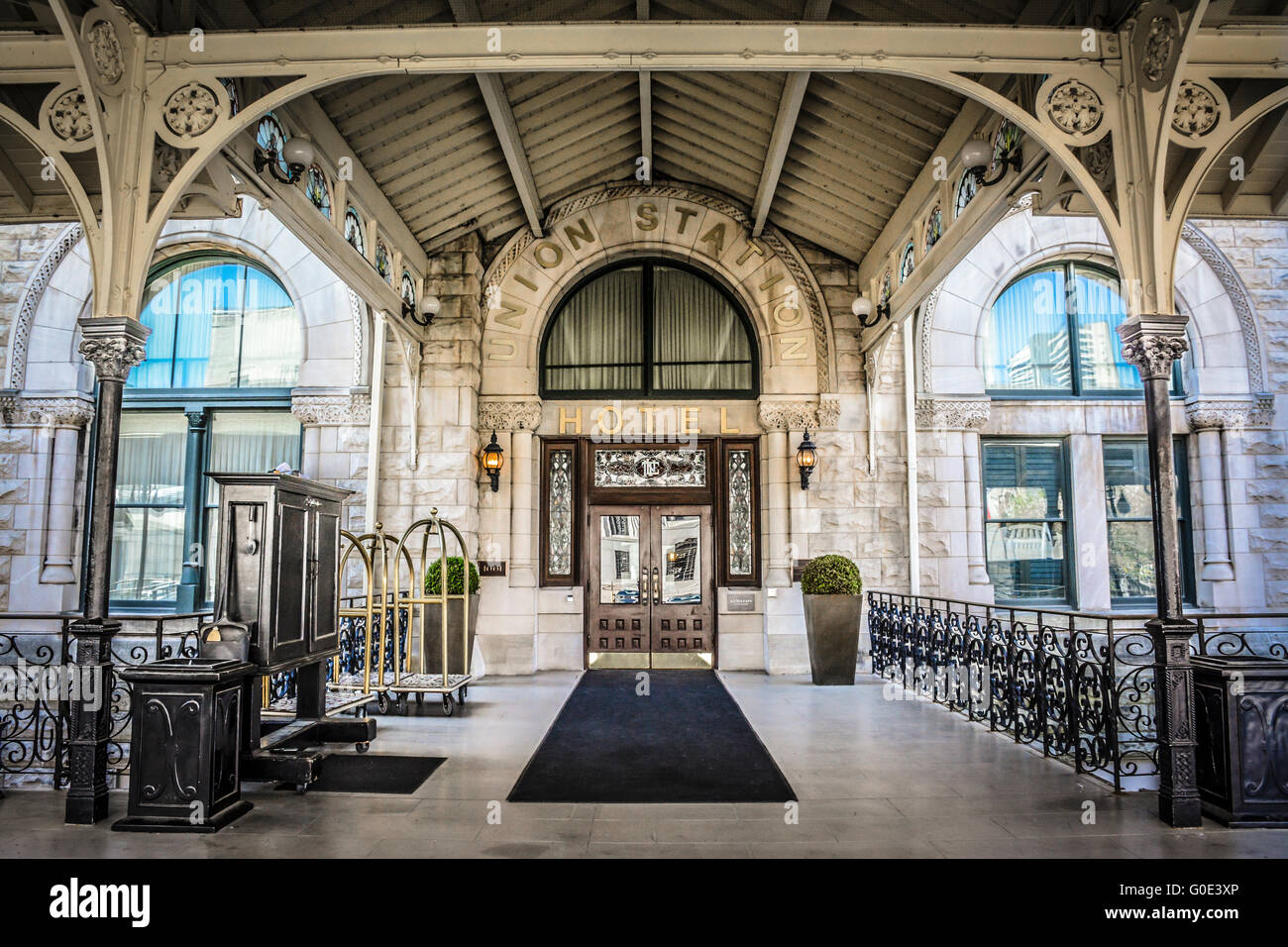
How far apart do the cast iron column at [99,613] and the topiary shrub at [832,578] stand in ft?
25.4

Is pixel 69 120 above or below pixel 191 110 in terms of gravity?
below

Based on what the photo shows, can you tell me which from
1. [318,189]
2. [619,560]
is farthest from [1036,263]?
[318,189]

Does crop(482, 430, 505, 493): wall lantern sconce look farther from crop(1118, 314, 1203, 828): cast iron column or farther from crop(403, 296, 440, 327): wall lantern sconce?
crop(1118, 314, 1203, 828): cast iron column

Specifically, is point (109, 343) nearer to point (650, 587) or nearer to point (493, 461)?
point (493, 461)

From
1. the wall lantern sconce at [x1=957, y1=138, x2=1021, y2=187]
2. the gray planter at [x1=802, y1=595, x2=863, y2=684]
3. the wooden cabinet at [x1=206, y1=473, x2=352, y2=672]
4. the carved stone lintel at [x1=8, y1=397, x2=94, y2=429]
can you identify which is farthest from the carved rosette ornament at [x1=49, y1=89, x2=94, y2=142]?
the gray planter at [x1=802, y1=595, x2=863, y2=684]

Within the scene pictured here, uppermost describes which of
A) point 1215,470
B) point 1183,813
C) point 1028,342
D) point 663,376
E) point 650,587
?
point 1028,342

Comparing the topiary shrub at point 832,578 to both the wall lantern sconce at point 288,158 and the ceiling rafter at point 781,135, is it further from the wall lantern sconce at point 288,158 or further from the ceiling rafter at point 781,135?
the wall lantern sconce at point 288,158

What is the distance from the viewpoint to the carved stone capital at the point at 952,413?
11703 millimetres

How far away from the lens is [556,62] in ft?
20.6

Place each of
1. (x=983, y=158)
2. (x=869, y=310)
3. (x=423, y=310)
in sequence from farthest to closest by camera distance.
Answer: (x=423, y=310) → (x=869, y=310) → (x=983, y=158)

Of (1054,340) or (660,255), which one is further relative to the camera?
(660,255)

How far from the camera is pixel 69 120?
5.97m

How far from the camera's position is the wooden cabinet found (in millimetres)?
5918

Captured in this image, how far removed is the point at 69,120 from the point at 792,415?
8.85 meters
